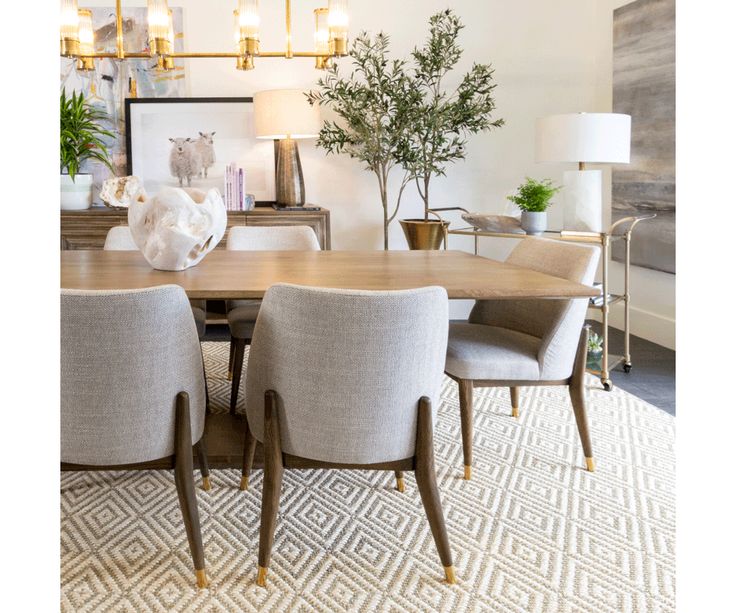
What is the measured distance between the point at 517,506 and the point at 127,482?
1.25 m

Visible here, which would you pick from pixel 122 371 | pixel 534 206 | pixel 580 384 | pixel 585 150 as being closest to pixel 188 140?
pixel 534 206

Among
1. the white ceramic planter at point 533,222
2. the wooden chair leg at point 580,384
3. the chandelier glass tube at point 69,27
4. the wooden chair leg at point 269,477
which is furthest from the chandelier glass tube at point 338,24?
the wooden chair leg at point 269,477

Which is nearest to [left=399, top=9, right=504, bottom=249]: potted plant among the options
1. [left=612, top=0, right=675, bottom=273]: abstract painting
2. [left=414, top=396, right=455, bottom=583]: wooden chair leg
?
[left=612, top=0, right=675, bottom=273]: abstract painting

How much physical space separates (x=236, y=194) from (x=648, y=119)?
8.74 ft

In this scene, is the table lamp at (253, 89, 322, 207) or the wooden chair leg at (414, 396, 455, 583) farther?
the table lamp at (253, 89, 322, 207)

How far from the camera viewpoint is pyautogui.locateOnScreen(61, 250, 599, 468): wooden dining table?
191cm

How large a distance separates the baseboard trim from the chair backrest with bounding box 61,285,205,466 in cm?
336

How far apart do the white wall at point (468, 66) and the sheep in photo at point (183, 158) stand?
0.36 m

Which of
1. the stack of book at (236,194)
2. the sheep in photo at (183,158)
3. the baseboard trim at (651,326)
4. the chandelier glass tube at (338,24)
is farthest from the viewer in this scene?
the sheep in photo at (183,158)

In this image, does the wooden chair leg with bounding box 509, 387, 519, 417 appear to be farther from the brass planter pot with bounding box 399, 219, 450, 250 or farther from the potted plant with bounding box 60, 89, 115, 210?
the potted plant with bounding box 60, 89, 115, 210

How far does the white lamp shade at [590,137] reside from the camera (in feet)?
11.5

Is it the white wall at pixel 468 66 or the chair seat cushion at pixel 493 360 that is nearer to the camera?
the chair seat cushion at pixel 493 360

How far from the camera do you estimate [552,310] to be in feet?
8.12

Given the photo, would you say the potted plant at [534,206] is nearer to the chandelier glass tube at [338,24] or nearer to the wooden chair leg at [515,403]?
the wooden chair leg at [515,403]
